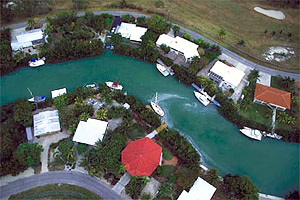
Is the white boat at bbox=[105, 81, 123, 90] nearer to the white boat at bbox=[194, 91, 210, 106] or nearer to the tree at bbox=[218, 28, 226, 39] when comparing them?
the white boat at bbox=[194, 91, 210, 106]

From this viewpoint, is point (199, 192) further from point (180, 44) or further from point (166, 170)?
point (180, 44)

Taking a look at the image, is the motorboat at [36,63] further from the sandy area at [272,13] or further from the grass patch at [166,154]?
the sandy area at [272,13]

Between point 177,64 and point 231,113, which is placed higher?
point 177,64

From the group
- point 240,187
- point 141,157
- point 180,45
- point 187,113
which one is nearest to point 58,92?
point 141,157

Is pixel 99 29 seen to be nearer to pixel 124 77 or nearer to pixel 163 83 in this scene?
pixel 124 77

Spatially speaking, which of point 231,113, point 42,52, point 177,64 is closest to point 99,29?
point 42,52

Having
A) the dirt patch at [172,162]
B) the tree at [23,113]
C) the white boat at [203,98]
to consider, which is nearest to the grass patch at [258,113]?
the white boat at [203,98]
